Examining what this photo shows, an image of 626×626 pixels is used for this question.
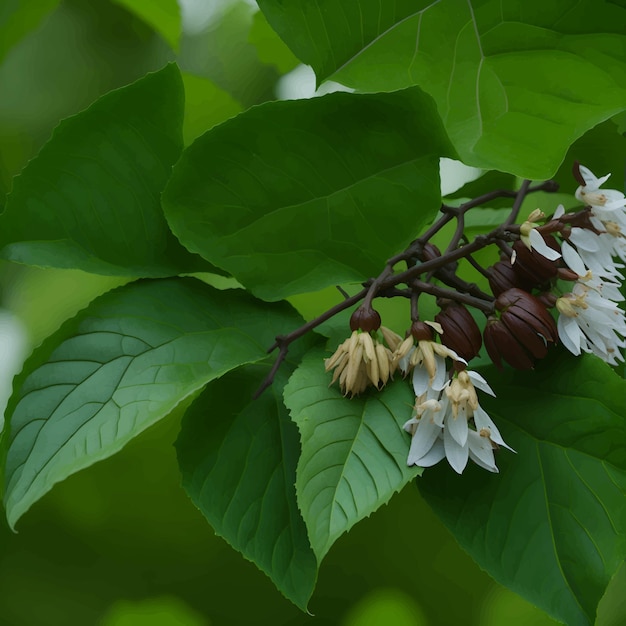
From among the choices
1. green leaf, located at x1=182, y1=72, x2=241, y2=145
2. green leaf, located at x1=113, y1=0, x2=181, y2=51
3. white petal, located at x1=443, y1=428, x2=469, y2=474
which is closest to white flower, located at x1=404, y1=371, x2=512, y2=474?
white petal, located at x1=443, y1=428, x2=469, y2=474

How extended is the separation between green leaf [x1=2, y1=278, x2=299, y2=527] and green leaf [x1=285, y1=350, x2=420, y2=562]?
0.14 ft

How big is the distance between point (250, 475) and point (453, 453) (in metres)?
0.09

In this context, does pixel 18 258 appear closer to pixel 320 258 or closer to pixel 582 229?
pixel 320 258

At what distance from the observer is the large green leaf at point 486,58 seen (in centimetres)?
37

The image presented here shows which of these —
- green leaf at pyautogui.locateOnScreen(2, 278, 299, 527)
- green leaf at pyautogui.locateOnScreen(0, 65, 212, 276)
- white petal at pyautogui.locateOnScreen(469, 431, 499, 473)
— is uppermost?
green leaf at pyautogui.locateOnScreen(0, 65, 212, 276)

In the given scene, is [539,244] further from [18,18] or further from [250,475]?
[18,18]

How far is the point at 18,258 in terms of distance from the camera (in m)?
0.34

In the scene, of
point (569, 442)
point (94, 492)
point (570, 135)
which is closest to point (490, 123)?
point (570, 135)

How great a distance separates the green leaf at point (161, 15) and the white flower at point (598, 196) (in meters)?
0.34

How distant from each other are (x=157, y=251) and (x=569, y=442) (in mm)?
207

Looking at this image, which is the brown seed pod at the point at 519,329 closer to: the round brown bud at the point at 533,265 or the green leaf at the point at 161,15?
the round brown bud at the point at 533,265

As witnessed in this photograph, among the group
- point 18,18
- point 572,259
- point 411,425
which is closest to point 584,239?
point 572,259

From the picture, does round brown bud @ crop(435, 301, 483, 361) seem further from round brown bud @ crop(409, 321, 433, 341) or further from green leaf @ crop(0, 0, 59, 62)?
green leaf @ crop(0, 0, 59, 62)

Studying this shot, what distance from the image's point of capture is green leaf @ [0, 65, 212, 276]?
0.34m
